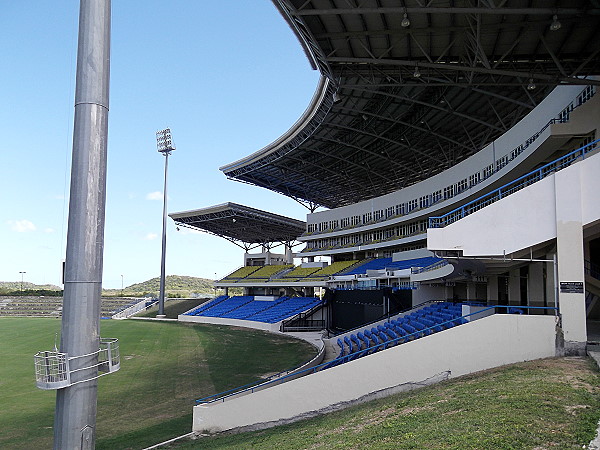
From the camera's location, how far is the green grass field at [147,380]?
555 inches

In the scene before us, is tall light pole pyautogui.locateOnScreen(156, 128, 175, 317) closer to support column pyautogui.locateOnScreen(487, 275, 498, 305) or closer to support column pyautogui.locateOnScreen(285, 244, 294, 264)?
support column pyautogui.locateOnScreen(285, 244, 294, 264)

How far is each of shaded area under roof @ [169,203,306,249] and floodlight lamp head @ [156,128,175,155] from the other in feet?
29.2

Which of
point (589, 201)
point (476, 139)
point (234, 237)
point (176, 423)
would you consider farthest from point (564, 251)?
point (234, 237)

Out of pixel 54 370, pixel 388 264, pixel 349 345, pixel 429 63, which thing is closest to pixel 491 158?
pixel 429 63

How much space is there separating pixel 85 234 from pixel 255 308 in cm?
5017

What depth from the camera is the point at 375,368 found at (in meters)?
14.3

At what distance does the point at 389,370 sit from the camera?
46.2 feet

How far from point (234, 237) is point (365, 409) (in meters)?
64.7

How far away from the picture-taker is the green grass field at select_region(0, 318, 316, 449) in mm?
14094

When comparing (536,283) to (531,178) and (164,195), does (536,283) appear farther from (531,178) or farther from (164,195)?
(164,195)

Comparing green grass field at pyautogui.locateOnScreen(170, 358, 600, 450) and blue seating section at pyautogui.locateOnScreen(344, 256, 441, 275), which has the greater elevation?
blue seating section at pyautogui.locateOnScreen(344, 256, 441, 275)

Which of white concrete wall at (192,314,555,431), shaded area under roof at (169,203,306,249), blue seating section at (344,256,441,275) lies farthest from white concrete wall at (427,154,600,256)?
shaded area under roof at (169,203,306,249)

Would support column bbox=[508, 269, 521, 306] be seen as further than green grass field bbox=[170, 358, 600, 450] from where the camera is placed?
Yes

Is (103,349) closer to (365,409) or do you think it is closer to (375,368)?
(365,409)
